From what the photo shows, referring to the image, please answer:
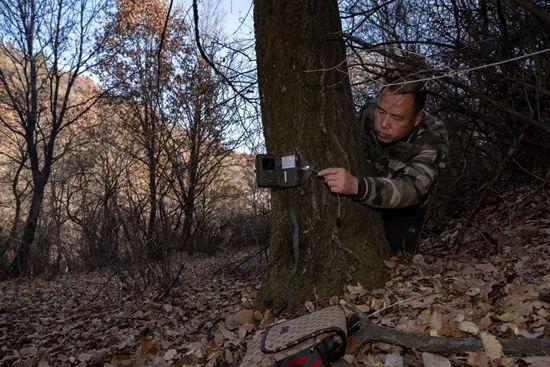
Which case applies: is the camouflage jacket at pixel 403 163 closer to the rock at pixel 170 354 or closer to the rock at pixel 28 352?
the rock at pixel 170 354

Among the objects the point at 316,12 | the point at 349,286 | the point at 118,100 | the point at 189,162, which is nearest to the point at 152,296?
the point at 349,286

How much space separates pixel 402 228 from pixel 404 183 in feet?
2.51

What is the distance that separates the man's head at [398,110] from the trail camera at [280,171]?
802mm

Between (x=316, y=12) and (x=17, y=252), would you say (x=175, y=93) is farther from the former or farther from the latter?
(x=316, y=12)

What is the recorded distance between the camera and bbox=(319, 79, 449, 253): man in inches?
107

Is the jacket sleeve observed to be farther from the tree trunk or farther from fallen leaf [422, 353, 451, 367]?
fallen leaf [422, 353, 451, 367]

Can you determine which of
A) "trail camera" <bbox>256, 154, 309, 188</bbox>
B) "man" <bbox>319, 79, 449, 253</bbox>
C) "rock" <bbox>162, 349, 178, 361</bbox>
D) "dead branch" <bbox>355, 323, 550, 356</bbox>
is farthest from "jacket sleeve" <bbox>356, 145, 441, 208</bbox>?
"rock" <bbox>162, 349, 178, 361</bbox>

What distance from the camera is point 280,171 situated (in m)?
2.78

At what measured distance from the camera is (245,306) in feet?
10.2

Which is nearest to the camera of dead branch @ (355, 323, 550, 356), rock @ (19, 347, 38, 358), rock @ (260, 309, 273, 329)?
dead branch @ (355, 323, 550, 356)

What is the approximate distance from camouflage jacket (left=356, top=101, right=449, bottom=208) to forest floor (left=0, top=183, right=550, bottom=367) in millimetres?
418

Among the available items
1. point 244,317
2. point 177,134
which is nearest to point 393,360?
point 244,317

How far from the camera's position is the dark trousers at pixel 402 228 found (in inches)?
140

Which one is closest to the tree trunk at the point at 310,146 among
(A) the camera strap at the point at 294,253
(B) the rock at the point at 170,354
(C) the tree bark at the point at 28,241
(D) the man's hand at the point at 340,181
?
(A) the camera strap at the point at 294,253
